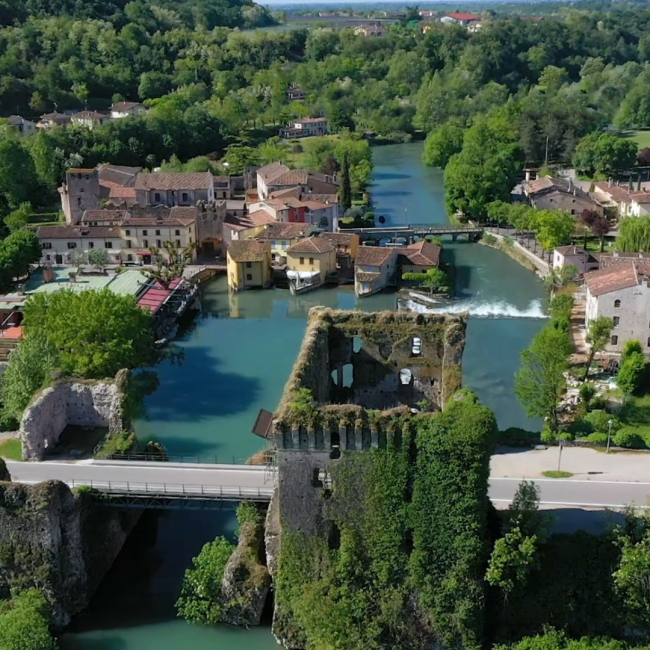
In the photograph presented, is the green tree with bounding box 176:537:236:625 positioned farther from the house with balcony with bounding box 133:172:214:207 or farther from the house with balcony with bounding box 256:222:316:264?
the house with balcony with bounding box 133:172:214:207

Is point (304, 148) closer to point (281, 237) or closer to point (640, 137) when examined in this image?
point (640, 137)

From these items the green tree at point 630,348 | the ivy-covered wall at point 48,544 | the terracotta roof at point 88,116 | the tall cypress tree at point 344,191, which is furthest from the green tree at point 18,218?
the ivy-covered wall at point 48,544

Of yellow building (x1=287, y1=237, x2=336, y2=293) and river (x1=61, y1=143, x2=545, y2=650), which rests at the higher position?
yellow building (x1=287, y1=237, x2=336, y2=293)

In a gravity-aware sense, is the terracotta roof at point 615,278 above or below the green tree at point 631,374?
above

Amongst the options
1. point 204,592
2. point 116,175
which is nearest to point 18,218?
point 116,175

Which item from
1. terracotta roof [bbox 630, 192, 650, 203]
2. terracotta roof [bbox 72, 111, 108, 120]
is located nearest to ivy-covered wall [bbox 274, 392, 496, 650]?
terracotta roof [bbox 630, 192, 650, 203]

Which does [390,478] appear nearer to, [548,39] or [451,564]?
[451,564]

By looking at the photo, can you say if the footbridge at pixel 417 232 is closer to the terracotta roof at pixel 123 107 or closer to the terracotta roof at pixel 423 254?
the terracotta roof at pixel 423 254
